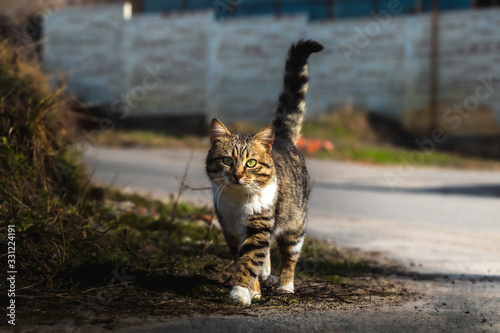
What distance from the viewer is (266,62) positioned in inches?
834

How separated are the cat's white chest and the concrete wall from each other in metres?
16.6

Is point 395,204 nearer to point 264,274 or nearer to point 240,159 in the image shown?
point 264,274

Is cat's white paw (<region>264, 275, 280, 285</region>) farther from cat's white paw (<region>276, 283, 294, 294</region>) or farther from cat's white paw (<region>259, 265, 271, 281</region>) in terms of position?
cat's white paw (<region>276, 283, 294, 294</region>)

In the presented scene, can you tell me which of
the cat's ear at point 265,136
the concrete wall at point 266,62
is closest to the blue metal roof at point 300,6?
the concrete wall at point 266,62

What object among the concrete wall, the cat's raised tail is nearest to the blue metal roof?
the concrete wall

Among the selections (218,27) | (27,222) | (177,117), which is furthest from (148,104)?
(27,222)

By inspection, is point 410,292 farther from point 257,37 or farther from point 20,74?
point 257,37

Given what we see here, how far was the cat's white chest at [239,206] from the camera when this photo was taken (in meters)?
4.06

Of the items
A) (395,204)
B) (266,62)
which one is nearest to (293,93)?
(395,204)

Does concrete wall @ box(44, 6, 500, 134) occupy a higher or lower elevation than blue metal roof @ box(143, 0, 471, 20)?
lower

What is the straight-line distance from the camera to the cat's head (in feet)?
13.2

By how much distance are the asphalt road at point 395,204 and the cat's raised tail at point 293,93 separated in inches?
32.8

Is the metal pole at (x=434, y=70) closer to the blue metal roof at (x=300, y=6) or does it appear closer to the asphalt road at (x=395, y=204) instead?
the blue metal roof at (x=300, y=6)

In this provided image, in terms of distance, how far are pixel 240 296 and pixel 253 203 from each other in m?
0.64
